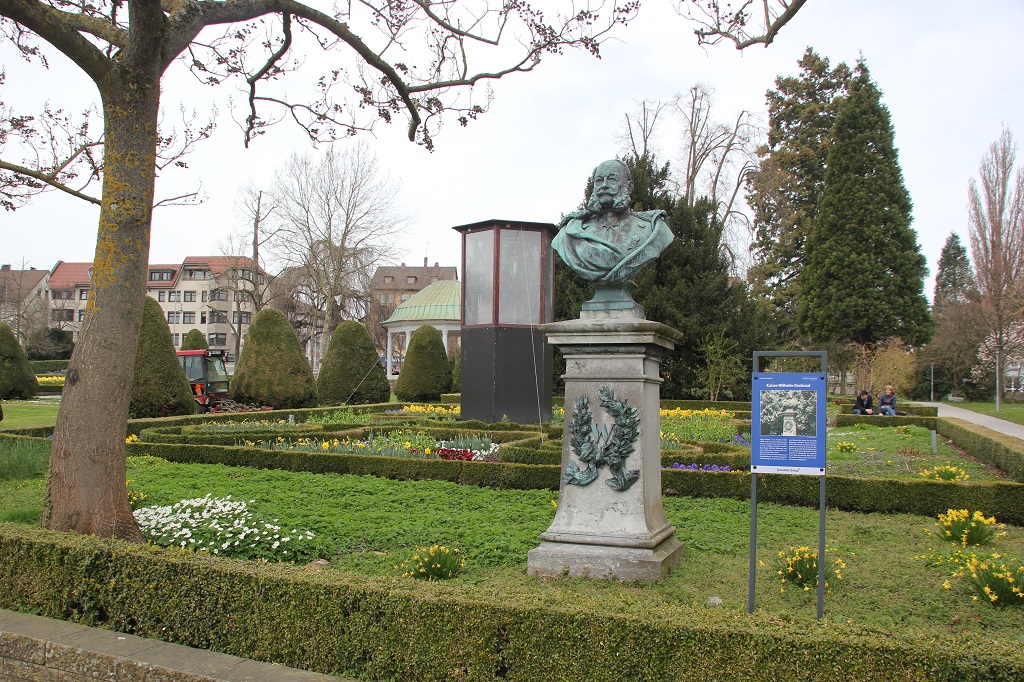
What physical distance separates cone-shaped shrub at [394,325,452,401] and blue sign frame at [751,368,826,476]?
23.0 m

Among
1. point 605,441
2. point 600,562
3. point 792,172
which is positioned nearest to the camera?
point 600,562

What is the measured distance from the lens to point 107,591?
14.6 feet

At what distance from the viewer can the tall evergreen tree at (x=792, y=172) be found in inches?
1321

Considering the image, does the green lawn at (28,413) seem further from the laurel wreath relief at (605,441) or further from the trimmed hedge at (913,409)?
the trimmed hedge at (913,409)

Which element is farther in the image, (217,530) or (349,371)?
(349,371)

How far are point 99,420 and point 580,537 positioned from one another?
12.0 feet

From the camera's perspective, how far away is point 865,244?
3108cm

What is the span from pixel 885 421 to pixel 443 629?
59.2 ft

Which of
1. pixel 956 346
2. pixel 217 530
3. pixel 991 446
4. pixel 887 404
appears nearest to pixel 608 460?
pixel 217 530

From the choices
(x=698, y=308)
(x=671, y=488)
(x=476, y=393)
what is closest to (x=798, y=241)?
(x=698, y=308)

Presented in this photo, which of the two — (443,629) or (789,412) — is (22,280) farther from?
(789,412)

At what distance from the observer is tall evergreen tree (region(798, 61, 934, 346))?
3077 centimetres

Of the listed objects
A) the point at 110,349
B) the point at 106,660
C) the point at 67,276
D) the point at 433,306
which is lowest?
the point at 106,660

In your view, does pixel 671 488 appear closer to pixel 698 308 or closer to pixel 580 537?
pixel 580 537
